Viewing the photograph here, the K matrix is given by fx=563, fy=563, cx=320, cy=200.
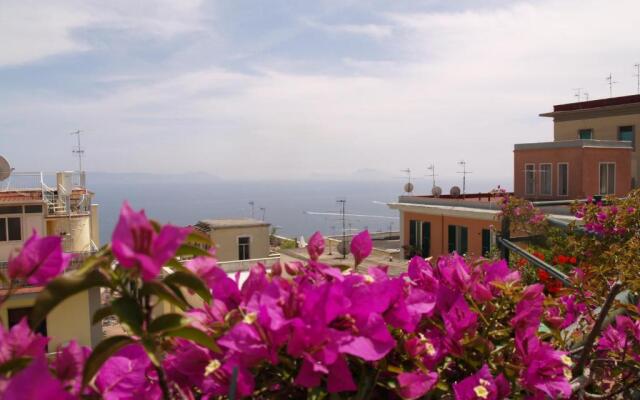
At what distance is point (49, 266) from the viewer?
25.2 inches

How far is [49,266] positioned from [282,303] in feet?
0.93

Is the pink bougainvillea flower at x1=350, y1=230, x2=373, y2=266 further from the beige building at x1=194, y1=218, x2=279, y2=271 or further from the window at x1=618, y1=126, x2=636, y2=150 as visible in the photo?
the window at x1=618, y1=126, x2=636, y2=150

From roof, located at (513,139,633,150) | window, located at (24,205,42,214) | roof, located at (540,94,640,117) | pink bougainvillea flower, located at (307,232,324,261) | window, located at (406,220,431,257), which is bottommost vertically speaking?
window, located at (406,220,431,257)

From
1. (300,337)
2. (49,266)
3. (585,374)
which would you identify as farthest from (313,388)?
(585,374)

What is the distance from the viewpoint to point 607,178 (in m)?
15.9

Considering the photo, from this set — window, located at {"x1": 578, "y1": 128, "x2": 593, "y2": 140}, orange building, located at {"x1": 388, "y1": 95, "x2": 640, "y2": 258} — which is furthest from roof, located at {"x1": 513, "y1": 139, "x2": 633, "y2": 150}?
window, located at {"x1": 578, "y1": 128, "x2": 593, "y2": 140}

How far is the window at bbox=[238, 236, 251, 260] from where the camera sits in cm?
2128

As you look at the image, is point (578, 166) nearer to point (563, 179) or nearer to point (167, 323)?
point (563, 179)

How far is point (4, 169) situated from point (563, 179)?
1524cm

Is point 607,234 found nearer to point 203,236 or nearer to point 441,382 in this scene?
point 441,382

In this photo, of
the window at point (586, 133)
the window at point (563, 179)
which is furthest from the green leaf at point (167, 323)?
the window at point (586, 133)

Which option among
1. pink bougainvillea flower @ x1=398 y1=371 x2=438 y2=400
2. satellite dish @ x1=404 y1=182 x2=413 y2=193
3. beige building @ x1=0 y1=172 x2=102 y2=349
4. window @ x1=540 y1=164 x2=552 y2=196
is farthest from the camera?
satellite dish @ x1=404 y1=182 x2=413 y2=193

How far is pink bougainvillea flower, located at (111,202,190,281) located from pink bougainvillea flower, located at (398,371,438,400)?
1.36 feet

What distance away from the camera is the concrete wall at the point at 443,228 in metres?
15.5
